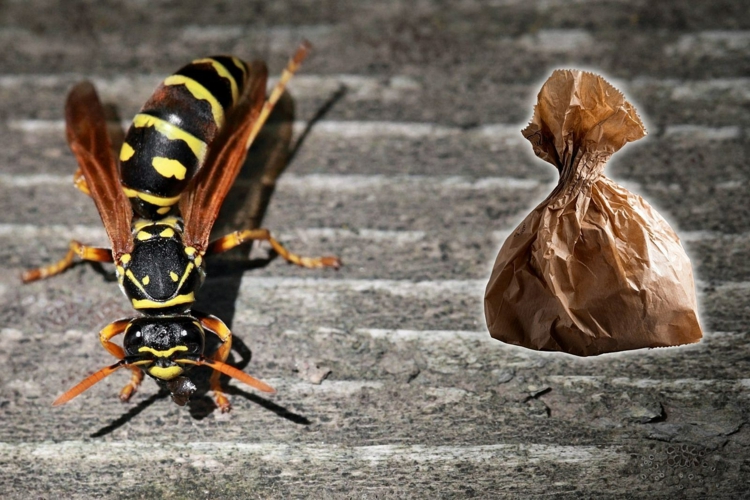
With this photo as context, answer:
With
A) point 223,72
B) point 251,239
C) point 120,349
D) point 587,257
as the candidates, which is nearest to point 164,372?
point 120,349

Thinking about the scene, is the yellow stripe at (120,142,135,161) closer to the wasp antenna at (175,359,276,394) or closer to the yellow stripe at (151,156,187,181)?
the yellow stripe at (151,156,187,181)

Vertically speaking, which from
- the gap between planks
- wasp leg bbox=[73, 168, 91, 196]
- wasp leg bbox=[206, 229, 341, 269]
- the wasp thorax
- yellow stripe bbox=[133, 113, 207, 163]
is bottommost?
the gap between planks

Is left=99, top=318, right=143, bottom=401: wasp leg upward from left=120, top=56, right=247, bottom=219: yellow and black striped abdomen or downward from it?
downward

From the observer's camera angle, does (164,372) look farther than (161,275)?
No

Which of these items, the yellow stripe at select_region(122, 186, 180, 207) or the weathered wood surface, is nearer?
the weathered wood surface

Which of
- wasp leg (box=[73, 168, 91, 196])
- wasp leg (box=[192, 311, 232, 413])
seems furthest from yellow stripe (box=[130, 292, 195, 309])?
wasp leg (box=[73, 168, 91, 196])

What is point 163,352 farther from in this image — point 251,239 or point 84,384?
point 251,239

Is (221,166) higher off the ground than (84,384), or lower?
higher

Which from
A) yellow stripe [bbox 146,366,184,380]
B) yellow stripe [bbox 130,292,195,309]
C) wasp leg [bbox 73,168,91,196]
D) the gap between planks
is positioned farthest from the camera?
wasp leg [bbox 73,168,91,196]

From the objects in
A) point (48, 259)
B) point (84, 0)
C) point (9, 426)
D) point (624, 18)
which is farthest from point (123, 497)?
point (624, 18)
